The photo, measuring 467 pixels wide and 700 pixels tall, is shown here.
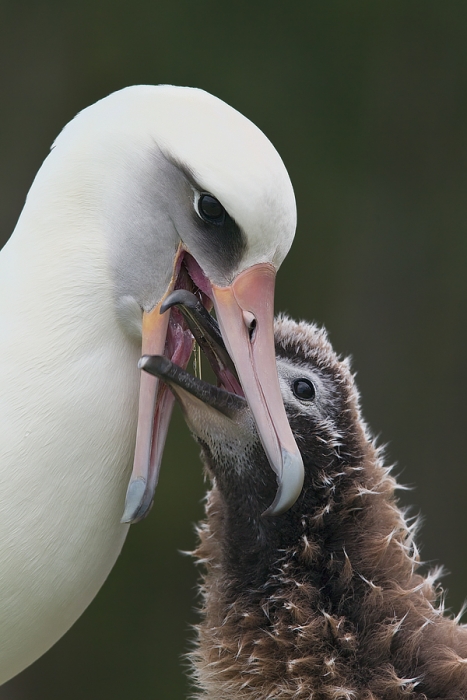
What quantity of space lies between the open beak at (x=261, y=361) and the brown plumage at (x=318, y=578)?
263mm

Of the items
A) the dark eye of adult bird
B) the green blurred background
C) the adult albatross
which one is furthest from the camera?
the green blurred background

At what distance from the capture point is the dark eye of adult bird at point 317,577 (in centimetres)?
179

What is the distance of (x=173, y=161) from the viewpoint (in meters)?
1.50

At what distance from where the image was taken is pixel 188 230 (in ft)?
4.99

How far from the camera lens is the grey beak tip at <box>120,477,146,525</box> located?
4.78ft

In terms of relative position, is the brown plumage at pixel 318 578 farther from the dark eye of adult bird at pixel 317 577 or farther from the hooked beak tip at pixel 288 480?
the hooked beak tip at pixel 288 480

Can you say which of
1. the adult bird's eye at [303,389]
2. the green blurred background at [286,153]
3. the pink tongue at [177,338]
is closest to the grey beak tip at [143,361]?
the pink tongue at [177,338]

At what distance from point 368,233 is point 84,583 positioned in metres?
3.30

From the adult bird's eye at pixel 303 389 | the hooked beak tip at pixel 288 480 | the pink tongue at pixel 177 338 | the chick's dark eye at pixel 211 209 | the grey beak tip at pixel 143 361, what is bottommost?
the hooked beak tip at pixel 288 480

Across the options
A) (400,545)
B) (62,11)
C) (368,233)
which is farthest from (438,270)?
(400,545)

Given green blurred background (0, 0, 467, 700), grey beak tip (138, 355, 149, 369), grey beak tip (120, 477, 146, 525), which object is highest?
green blurred background (0, 0, 467, 700)

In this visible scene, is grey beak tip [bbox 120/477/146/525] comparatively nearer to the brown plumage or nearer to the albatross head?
the albatross head

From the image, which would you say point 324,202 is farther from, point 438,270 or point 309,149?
point 438,270

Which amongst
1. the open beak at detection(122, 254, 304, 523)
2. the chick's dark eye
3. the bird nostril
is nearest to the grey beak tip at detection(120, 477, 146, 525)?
the open beak at detection(122, 254, 304, 523)
